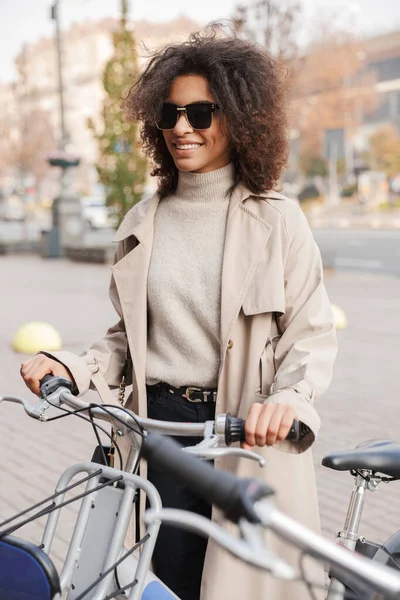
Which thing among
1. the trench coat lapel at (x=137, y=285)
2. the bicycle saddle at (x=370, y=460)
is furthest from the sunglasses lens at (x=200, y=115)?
the bicycle saddle at (x=370, y=460)

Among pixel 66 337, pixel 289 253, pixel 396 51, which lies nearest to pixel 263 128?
pixel 289 253

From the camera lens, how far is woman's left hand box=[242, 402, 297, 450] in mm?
1904

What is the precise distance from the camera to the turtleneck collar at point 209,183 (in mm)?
2533

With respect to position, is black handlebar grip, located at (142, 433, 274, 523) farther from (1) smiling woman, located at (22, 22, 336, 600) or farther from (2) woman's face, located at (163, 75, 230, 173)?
(2) woman's face, located at (163, 75, 230, 173)

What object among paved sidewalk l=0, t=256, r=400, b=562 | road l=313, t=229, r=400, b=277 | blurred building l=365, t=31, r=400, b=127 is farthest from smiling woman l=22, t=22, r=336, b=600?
blurred building l=365, t=31, r=400, b=127

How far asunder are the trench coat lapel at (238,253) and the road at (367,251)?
50.6ft

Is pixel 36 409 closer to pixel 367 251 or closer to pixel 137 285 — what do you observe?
pixel 137 285

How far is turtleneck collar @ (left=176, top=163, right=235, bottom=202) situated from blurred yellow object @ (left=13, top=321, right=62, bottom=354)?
7234 mm

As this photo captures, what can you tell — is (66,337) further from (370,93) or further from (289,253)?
(370,93)

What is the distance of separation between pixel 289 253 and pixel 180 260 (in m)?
0.31

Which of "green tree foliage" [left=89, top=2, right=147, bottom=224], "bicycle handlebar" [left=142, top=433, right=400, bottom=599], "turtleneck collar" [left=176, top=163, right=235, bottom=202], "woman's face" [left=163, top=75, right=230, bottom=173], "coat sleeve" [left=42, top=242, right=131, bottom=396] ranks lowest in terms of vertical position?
"green tree foliage" [left=89, top=2, right=147, bottom=224]

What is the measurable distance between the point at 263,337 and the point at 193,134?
22.4 inches

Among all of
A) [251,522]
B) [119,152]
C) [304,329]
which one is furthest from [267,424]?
[119,152]

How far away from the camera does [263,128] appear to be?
2469mm
